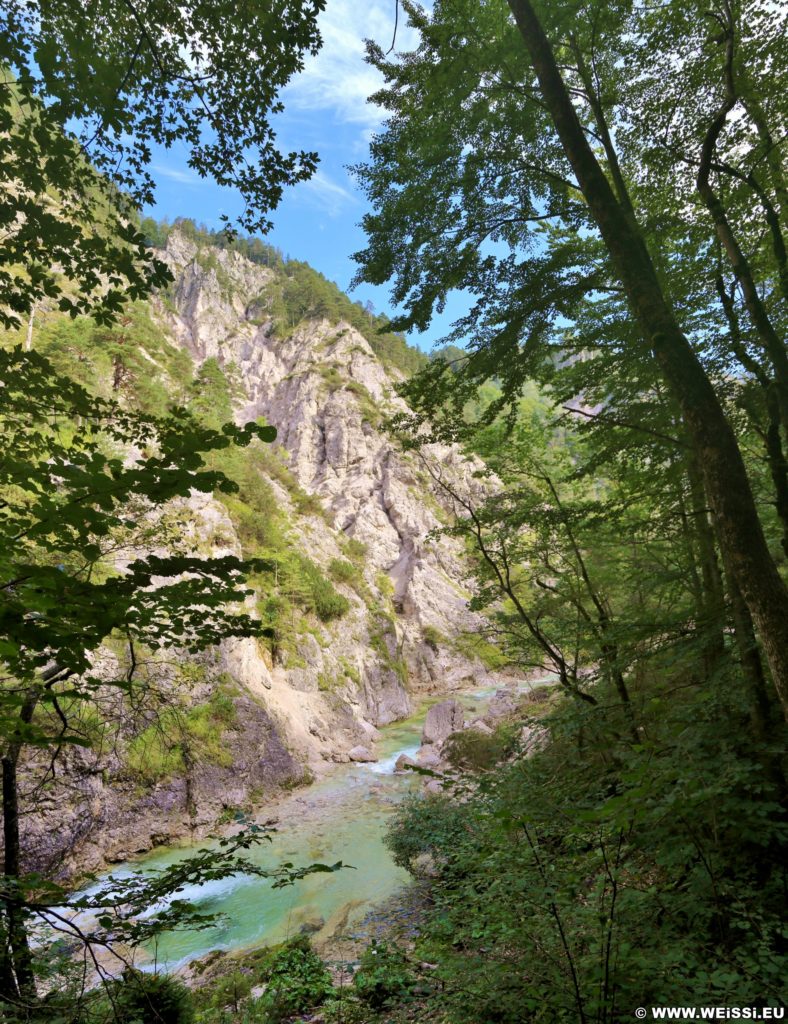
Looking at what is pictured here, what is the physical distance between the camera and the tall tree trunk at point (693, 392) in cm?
334

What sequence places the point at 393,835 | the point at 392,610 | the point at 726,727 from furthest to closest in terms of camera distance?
the point at 392,610, the point at 393,835, the point at 726,727

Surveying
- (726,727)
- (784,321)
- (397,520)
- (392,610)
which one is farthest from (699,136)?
(397,520)

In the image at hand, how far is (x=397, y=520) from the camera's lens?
44.0m

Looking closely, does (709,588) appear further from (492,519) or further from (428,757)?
(428,757)

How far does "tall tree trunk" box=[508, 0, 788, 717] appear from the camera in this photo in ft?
11.0

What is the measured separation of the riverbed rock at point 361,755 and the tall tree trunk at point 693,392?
18.0 meters

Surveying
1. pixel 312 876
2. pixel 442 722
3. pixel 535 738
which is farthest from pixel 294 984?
pixel 442 722

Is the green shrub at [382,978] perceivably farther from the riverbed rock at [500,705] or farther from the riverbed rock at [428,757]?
the riverbed rock at [500,705]

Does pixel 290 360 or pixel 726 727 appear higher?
pixel 290 360

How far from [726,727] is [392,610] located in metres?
31.8

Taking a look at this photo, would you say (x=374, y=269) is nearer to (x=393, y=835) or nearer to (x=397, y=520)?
(x=393, y=835)

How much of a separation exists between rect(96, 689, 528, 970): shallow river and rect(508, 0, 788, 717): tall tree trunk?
5.73 meters

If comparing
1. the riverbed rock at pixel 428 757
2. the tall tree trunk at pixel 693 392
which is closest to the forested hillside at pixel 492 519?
the tall tree trunk at pixel 693 392

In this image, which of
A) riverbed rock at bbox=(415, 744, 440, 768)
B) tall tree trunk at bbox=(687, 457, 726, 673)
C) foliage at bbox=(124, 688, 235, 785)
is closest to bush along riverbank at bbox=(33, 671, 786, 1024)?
tall tree trunk at bbox=(687, 457, 726, 673)
